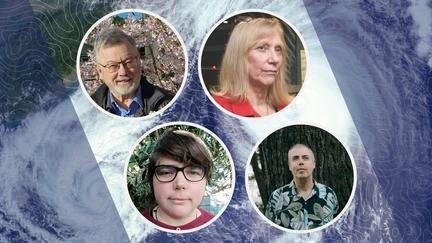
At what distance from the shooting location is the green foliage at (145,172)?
4.08m

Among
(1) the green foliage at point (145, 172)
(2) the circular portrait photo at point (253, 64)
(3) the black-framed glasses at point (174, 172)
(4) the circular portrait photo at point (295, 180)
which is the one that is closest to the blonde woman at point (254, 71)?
(2) the circular portrait photo at point (253, 64)

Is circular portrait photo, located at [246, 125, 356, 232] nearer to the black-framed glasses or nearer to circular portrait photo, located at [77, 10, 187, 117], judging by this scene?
the black-framed glasses

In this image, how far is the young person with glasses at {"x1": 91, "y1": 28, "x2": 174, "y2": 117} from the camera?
4082mm

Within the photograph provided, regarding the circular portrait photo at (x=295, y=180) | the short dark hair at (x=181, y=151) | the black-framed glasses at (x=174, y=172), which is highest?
the short dark hair at (x=181, y=151)

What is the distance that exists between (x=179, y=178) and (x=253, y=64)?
2.50 ft

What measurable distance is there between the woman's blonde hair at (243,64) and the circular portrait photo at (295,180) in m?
0.23

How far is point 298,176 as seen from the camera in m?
4.12

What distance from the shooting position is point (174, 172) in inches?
160

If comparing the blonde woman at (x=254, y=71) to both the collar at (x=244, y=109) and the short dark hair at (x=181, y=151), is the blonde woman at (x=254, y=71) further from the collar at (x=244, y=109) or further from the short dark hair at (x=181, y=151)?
the short dark hair at (x=181, y=151)

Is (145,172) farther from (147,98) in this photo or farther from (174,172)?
(147,98)

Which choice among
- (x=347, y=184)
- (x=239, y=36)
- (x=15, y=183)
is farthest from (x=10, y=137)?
(x=347, y=184)

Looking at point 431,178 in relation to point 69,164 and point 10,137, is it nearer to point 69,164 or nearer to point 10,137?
point 69,164

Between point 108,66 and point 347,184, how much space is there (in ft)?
4.91

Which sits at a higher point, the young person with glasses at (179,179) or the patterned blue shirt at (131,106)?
the patterned blue shirt at (131,106)
